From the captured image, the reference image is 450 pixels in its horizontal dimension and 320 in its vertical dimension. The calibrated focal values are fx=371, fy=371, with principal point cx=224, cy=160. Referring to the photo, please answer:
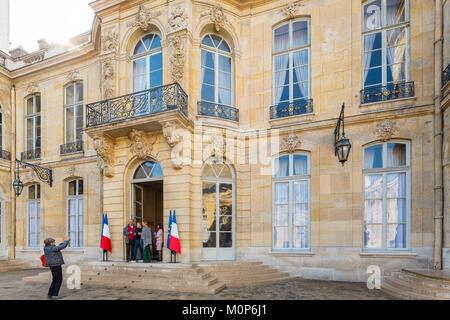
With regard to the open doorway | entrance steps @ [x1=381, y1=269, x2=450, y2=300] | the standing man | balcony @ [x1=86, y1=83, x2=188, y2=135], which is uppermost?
balcony @ [x1=86, y1=83, x2=188, y2=135]

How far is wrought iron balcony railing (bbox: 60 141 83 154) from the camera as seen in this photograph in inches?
541

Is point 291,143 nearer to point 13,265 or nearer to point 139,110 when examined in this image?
point 139,110

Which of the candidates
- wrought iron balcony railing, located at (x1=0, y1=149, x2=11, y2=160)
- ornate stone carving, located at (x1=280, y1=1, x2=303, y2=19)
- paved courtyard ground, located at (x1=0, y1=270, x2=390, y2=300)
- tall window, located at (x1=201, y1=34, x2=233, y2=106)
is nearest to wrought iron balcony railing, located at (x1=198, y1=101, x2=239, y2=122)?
tall window, located at (x1=201, y1=34, x2=233, y2=106)

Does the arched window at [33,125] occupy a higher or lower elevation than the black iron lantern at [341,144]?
higher

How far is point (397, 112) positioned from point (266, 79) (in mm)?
3746

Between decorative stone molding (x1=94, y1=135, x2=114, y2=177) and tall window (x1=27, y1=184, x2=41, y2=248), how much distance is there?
5446 millimetres

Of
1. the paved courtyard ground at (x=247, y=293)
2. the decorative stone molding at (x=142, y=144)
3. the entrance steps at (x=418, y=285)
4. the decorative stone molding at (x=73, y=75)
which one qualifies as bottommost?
the paved courtyard ground at (x=247, y=293)

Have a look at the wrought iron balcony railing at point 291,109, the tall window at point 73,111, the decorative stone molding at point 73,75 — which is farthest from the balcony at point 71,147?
the wrought iron balcony railing at point 291,109

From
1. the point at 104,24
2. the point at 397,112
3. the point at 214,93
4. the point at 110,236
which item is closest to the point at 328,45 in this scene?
the point at 397,112

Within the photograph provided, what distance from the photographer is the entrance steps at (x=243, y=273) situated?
9.05 metres

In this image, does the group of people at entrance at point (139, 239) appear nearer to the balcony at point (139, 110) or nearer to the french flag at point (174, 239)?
the french flag at point (174, 239)

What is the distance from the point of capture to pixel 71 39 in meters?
14.3

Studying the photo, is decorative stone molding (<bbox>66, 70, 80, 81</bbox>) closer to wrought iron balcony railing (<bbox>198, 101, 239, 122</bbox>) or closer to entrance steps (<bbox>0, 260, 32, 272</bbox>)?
wrought iron balcony railing (<bbox>198, 101, 239, 122</bbox>)

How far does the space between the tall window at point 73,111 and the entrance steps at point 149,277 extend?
573 centimetres
